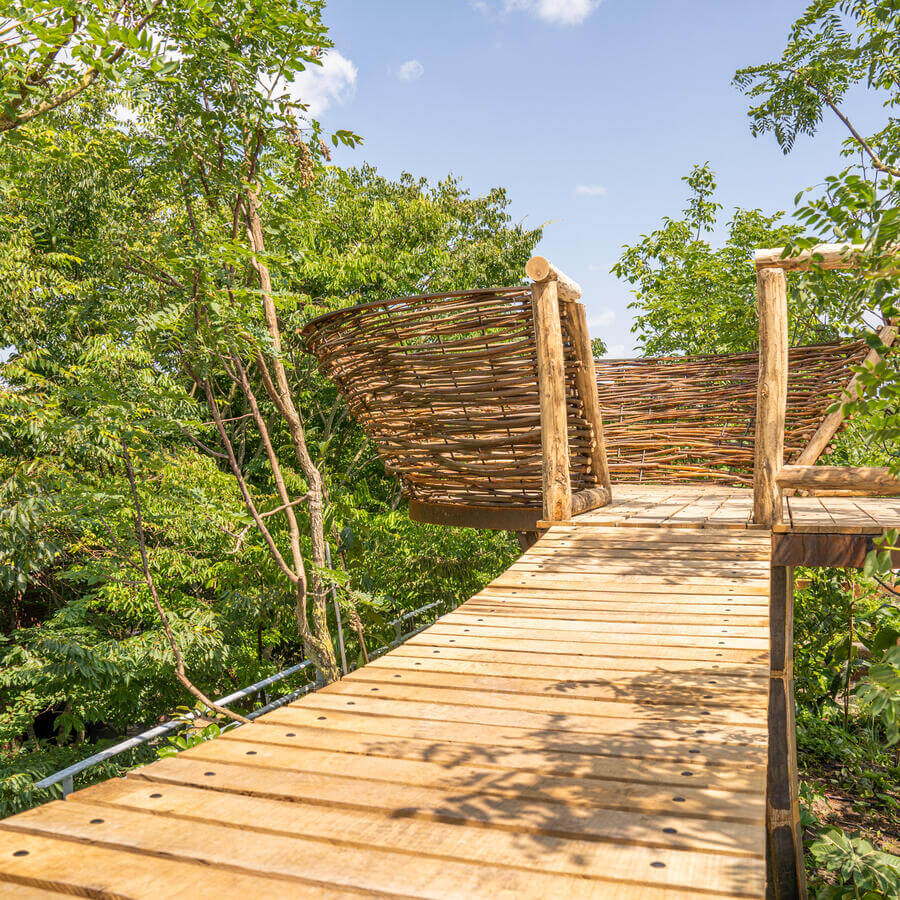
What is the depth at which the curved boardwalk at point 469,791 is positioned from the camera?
1033 millimetres

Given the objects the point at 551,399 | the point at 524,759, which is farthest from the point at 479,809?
the point at 551,399

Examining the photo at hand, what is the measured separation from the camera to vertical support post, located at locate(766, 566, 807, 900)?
4.10 meters

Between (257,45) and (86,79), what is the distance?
3.15 feet

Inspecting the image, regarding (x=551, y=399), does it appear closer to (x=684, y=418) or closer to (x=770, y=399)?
(x=770, y=399)

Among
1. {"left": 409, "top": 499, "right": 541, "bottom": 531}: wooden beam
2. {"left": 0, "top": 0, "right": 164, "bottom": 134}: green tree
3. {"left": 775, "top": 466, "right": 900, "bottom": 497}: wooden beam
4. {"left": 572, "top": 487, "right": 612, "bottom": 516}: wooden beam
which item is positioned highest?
{"left": 0, "top": 0, "right": 164, "bottom": 134}: green tree

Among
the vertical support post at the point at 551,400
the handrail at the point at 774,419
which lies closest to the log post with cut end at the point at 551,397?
the vertical support post at the point at 551,400

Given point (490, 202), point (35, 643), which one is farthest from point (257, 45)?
→ point (490, 202)

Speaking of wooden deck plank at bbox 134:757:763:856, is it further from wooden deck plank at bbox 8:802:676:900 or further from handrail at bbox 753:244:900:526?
handrail at bbox 753:244:900:526

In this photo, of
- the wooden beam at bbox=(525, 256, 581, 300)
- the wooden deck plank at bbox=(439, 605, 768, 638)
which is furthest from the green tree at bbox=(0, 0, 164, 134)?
the wooden deck plank at bbox=(439, 605, 768, 638)

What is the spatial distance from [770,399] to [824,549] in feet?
2.22

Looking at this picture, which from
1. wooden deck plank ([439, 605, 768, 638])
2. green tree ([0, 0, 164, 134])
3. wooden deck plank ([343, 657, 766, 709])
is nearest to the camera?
wooden deck plank ([343, 657, 766, 709])

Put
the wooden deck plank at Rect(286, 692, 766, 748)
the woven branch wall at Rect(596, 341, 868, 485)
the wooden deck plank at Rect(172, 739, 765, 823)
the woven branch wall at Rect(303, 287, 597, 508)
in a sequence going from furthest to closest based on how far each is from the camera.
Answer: the woven branch wall at Rect(596, 341, 868, 485)
the woven branch wall at Rect(303, 287, 597, 508)
the wooden deck plank at Rect(286, 692, 766, 748)
the wooden deck plank at Rect(172, 739, 765, 823)

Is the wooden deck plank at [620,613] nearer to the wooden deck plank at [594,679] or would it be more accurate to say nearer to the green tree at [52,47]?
the wooden deck plank at [594,679]

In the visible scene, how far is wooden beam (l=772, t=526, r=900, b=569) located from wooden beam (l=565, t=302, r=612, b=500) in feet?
3.23
